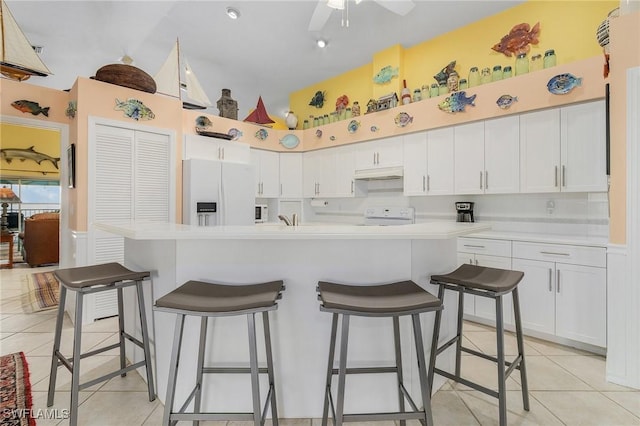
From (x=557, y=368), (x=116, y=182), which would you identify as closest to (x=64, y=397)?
(x=116, y=182)

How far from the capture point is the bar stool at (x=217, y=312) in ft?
4.34

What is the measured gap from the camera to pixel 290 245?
1.77 metres

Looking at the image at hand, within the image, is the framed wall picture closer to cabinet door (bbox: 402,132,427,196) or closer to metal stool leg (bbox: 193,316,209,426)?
metal stool leg (bbox: 193,316,209,426)

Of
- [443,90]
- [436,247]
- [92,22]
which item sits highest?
[92,22]

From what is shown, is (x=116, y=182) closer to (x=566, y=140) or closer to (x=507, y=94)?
(x=507, y=94)

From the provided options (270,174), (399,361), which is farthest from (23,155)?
(399,361)

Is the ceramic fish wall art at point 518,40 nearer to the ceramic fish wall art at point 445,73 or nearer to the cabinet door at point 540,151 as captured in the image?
the ceramic fish wall art at point 445,73

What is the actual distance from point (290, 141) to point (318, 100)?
2.97 feet

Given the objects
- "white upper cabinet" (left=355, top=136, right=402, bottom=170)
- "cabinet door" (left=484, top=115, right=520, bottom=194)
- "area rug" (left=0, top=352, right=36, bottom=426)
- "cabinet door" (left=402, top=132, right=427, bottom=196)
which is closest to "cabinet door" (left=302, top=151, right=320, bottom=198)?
"white upper cabinet" (left=355, top=136, right=402, bottom=170)

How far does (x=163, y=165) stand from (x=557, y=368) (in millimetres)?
4317

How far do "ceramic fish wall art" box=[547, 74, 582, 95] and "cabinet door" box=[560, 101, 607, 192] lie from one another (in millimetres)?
167

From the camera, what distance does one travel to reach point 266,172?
16.8 feet

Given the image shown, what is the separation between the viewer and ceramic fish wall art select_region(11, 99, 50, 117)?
3176 millimetres

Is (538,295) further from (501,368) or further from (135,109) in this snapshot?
(135,109)
